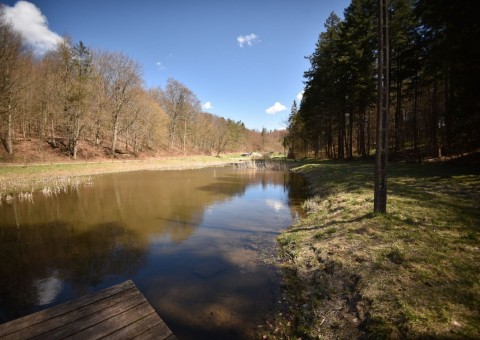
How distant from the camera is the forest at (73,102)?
28.7m

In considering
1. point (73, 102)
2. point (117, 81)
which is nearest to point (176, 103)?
point (117, 81)

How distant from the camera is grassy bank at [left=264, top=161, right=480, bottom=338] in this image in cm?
405

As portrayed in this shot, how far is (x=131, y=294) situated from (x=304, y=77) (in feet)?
138

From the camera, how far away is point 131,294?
461cm

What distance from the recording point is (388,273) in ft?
17.4

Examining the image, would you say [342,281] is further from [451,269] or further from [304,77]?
[304,77]

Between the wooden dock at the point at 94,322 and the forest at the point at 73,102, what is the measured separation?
34.1 metres

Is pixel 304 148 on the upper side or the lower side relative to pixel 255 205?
upper

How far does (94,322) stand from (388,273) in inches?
225

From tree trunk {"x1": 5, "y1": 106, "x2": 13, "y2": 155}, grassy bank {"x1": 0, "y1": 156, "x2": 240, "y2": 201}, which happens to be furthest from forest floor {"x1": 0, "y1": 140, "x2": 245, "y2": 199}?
tree trunk {"x1": 5, "y1": 106, "x2": 13, "y2": 155}

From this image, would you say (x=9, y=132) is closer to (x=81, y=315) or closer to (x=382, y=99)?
(x=81, y=315)

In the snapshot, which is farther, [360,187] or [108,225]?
[360,187]

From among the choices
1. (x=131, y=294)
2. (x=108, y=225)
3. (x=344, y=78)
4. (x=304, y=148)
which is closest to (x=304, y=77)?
(x=344, y=78)

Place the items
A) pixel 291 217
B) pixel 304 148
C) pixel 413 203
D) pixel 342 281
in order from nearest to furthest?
pixel 342 281 → pixel 413 203 → pixel 291 217 → pixel 304 148
